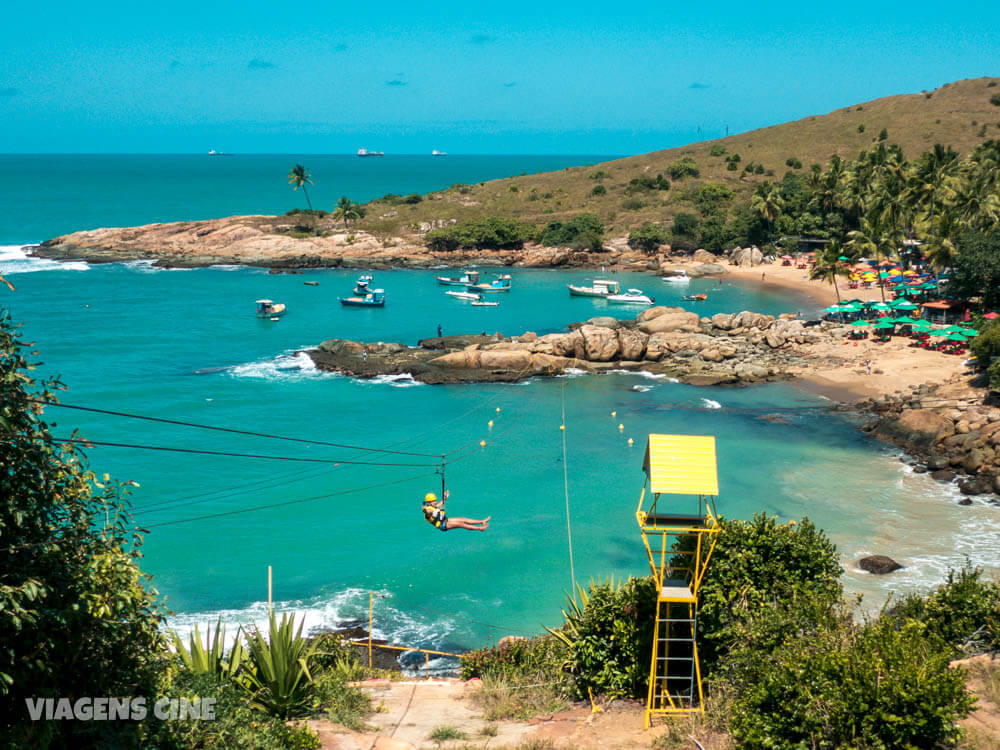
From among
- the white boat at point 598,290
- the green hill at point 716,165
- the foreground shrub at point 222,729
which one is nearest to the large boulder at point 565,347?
the white boat at point 598,290

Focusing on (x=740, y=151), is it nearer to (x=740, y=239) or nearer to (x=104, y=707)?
(x=740, y=239)

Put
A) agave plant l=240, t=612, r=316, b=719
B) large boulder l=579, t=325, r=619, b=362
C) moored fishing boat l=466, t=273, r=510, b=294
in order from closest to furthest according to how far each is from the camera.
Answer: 1. agave plant l=240, t=612, r=316, b=719
2. large boulder l=579, t=325, r=619, b=362
3. moored fishing boat l=466, t=273, r=510, b=294

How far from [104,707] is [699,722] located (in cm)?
907

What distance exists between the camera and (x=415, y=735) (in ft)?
42.4

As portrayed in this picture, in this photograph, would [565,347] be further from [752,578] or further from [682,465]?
[682,465]

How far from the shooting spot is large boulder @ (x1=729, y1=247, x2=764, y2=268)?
284ft

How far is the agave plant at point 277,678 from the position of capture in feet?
42.5

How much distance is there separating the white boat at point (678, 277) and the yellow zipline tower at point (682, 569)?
69905mm

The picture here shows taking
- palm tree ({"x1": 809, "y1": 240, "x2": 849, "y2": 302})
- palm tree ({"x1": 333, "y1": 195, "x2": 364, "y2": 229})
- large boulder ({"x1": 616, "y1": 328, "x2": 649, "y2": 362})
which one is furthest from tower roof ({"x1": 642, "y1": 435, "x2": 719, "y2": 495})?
palm tree ({"x1": 333, "y1": 195, "x2": 364, "y2": 229})

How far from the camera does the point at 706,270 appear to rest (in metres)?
84.4

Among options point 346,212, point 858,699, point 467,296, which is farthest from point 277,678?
point 346,212

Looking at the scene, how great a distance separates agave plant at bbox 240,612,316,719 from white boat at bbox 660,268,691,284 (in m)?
73.6

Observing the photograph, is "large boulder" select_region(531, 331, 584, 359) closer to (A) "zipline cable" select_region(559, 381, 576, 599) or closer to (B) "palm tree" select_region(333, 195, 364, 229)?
(A) "zipline cable" select_region(559, 381, 576, 599)

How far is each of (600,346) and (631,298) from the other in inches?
856
